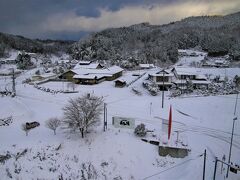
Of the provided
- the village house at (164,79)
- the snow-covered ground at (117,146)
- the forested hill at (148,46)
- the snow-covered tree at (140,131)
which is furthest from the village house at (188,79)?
the forested hill at (148,46)

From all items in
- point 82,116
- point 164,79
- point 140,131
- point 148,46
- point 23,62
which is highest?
point 148,46

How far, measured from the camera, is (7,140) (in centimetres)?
2692

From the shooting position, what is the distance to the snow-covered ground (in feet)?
75.3

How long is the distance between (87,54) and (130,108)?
68.3 metres

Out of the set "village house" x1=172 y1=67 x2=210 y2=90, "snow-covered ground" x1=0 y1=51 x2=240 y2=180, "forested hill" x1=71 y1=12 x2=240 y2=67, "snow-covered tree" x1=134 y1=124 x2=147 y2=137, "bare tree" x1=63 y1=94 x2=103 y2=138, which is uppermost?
"forested hill" x1=71 y1=12 x2=240 y2=67

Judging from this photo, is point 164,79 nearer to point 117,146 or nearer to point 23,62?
point 117,146

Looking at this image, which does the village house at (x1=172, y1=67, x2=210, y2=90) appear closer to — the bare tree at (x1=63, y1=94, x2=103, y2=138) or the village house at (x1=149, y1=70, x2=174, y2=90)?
the village house at (x1=149, y1=70, x2=174, y2=90)

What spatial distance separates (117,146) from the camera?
85.8ft

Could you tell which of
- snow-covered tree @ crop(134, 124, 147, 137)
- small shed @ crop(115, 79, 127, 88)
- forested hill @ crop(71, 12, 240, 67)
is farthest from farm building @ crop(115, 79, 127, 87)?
forested hill @ crop(71, 12, 240, 67)

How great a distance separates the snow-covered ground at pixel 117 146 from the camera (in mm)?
22953

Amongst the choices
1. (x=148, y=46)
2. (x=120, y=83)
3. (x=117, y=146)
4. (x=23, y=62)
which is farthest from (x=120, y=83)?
(x=148, y=46)

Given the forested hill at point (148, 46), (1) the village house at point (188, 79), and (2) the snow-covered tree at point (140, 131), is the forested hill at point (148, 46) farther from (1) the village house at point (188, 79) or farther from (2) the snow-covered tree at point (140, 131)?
(2) the snow-covered tree at point (140, 131)

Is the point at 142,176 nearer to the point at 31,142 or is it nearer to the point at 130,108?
the point at 31,142

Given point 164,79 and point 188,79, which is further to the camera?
point 164,79
